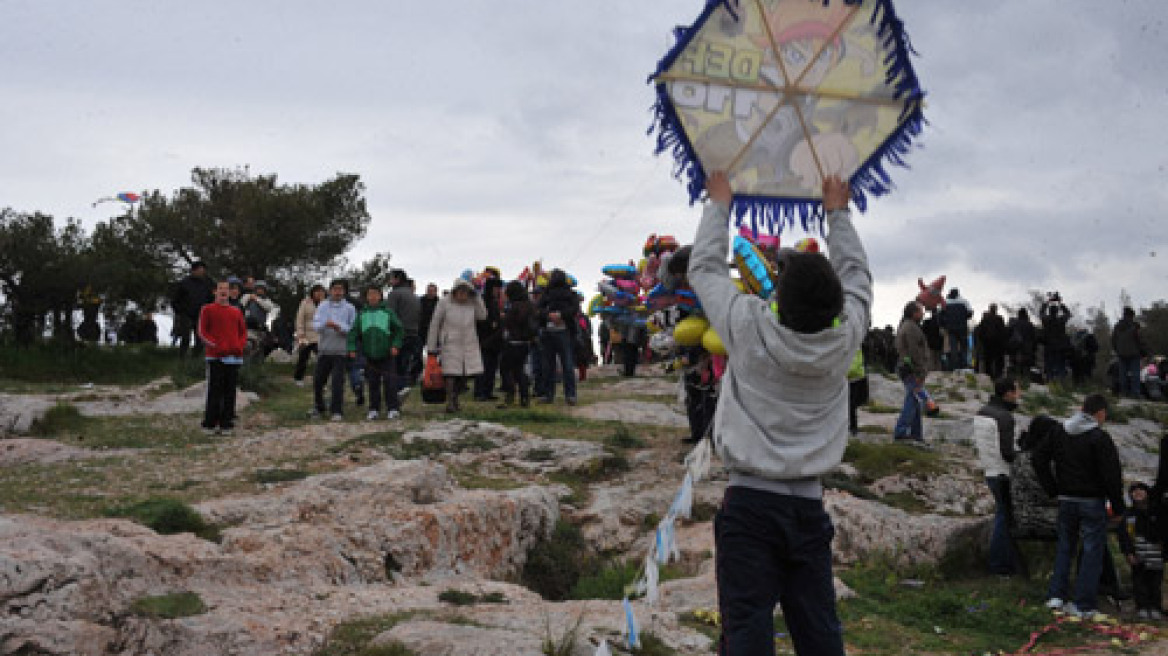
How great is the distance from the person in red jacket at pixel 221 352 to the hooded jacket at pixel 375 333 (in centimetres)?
151

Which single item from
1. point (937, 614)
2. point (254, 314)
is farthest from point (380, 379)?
point (937, 614)

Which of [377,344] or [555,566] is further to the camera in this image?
[377,344]

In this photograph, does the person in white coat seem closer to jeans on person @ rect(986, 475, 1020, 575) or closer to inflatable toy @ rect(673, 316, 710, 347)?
inflatable toy @ rect(673, 316, 710, 347)

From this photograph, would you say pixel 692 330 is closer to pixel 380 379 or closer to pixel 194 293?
pixel 380 379

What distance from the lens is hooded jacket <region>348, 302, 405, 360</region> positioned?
40.6ft

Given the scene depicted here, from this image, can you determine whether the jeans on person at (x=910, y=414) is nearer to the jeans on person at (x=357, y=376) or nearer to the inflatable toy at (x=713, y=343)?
the inflatable toy at (x=713, y=343)

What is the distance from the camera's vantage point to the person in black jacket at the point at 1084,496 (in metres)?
7.49

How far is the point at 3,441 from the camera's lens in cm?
1014

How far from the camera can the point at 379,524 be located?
668cm

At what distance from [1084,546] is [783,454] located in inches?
216

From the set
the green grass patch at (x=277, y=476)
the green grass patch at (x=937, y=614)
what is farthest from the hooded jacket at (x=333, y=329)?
the green grass patch at (x=937, y=614)

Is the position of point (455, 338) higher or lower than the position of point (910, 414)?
higher

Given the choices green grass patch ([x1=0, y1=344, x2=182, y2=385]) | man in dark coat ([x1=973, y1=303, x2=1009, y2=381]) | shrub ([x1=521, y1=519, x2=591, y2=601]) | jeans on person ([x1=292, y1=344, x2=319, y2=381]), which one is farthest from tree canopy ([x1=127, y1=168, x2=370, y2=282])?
shrub ([x1=521, y1=519, x2=591, y2=601])

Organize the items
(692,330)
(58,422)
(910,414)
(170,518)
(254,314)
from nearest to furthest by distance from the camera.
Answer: (170,518) < (692,330) < (58,422) < (910,414) < (254,314)
